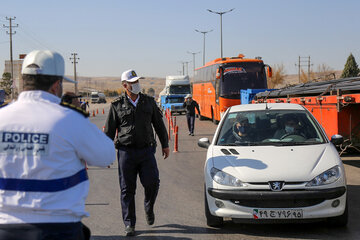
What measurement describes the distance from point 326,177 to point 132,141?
2.30 meters

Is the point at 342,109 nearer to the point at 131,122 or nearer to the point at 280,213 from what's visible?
the point at 280,213

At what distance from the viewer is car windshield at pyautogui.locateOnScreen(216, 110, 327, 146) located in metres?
6.85

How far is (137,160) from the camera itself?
586 cm

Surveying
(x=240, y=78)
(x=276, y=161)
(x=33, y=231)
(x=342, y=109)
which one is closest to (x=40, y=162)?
(x=33, y=231)

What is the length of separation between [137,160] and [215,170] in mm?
959

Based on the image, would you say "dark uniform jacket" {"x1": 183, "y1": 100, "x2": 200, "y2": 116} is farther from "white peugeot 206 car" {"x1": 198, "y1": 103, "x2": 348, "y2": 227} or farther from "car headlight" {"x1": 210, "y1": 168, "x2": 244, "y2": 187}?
"car headlight" {"x1": 210, "y1": 168, "x2": 244, "y2": 187}

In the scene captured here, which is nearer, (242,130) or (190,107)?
(242,130)

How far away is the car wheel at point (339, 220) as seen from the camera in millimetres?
5867

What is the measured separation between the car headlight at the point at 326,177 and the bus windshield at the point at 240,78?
19309 mm

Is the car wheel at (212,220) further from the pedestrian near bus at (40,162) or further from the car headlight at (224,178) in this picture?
the pedestrian near bus at (40,162)

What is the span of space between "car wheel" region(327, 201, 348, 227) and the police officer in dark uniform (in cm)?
215

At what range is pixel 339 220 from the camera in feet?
19.3

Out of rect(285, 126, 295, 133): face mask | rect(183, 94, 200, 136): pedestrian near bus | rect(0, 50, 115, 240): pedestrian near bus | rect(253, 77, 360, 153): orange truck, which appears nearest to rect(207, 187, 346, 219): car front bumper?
rect(285, 126, 295, 133): face mask

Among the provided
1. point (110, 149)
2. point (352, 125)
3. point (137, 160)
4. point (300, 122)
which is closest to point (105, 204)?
point (137, 160)
